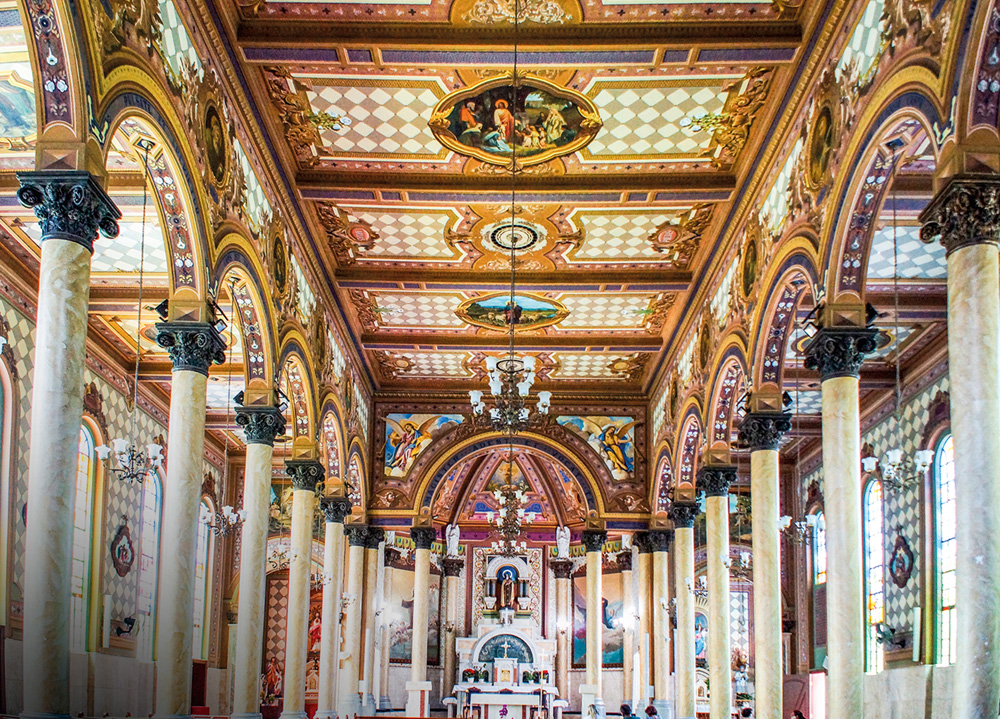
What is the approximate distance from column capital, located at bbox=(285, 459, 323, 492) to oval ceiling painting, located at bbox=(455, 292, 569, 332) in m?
4.69

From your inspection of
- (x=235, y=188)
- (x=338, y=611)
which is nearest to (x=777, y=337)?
(x=235, y=188)

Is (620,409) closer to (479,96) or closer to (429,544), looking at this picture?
(429,544)

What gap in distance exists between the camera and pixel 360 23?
11.9m

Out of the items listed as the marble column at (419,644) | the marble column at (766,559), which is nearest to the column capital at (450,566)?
the marble column at (419,644)

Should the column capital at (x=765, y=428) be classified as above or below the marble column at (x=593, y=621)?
above

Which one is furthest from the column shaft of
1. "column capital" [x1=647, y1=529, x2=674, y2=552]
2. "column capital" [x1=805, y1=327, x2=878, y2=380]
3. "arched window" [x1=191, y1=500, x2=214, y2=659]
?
"column capital" [x1=647, y1=529, x2=674, y2=552]

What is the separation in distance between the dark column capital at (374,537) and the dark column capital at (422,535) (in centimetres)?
78

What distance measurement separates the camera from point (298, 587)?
17766 millimetres

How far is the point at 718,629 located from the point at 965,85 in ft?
36.7

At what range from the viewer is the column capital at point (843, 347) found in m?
11.4

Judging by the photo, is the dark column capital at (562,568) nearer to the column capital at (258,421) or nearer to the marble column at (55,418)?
the column capital at (258,421)

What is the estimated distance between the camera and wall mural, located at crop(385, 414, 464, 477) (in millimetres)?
26703

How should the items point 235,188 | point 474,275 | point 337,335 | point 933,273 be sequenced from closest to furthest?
point 235,188
point 933,273
point 474,275
point 337,335

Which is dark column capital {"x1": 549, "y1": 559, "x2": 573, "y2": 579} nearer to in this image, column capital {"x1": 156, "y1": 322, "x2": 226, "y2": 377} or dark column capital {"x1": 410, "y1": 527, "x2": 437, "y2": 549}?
dark column capital {"x1": 410, "y1": 527, "x2": 437, "y2": 549}
